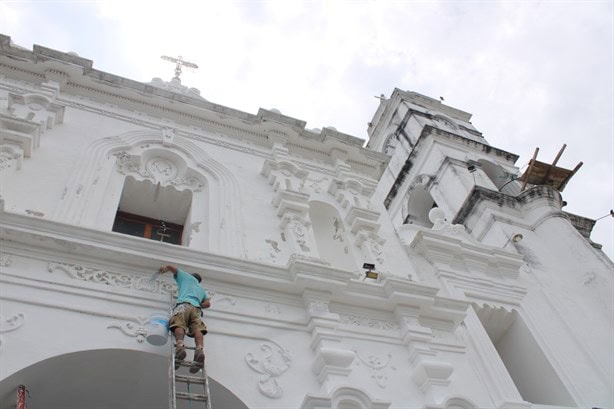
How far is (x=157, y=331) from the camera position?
19.4 feet

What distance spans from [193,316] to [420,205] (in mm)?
15553

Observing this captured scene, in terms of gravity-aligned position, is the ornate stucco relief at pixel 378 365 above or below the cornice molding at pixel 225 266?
below

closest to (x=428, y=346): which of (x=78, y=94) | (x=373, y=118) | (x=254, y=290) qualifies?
(x=254, y=290)

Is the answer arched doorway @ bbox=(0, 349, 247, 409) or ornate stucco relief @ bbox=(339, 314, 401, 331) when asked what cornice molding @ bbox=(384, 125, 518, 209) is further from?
arched doorway @ bbox=(0, 349, 247, 409)

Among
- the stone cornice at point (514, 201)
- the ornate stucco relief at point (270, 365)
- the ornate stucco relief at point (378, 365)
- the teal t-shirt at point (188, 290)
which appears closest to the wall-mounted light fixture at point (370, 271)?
the ornate stucco relief at point (378, 365)

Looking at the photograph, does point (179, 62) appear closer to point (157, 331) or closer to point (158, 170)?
point (158, 170)

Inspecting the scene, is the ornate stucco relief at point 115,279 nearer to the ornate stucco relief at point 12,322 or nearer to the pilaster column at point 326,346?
the ornate stucco relief at point 12,322

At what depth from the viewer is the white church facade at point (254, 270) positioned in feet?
20.5

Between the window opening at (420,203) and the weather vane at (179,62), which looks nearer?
the weather vane at (179,62)

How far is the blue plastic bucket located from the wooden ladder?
0.41 feet

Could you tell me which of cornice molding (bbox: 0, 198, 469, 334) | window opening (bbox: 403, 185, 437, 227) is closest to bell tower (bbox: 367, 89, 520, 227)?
window opening (bbox: 403, 185, 437, 227)

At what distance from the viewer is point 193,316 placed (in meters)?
6.07

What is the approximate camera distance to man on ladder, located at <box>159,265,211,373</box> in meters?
5.57

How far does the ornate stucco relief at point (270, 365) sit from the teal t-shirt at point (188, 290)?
907 millimetres
